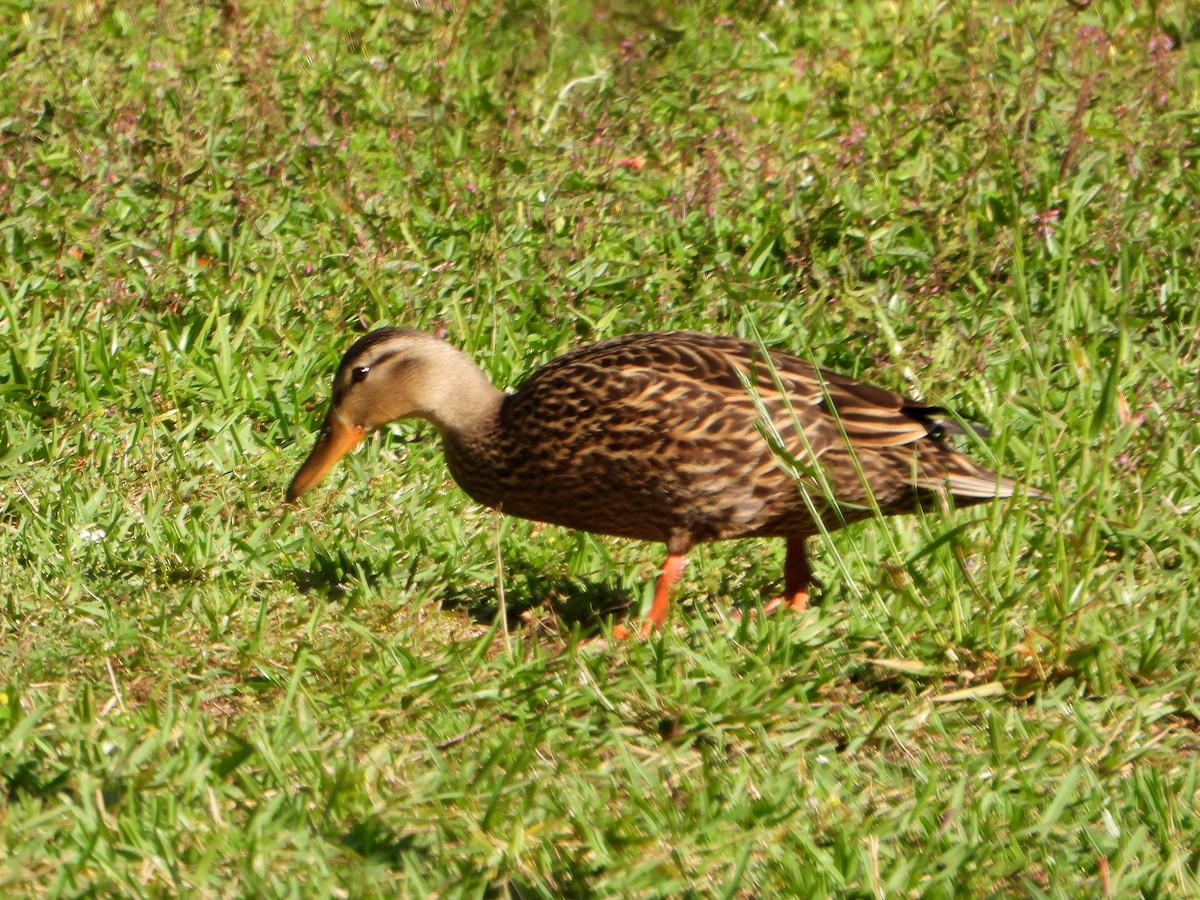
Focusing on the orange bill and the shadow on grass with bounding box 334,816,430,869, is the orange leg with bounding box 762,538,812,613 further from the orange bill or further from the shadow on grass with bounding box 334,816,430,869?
the shadow on grass with bounding box 334,816,430,869

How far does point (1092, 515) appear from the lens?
4.15m

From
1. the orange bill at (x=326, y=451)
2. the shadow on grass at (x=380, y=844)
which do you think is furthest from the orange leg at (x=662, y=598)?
the shadow on grass at (x=380, y=844)

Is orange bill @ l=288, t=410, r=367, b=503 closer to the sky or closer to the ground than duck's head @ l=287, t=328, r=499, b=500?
closer to the ground

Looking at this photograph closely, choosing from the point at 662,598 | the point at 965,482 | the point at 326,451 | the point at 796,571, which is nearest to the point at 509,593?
the point at 662,598

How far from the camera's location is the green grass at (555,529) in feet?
11.2

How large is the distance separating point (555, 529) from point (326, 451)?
818 mm

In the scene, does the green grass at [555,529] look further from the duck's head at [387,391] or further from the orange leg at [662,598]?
the duck's head at [387,391]

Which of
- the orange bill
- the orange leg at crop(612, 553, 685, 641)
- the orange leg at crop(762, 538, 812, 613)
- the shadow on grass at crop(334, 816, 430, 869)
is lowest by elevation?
the orange leg at crop(762, 538, 812, 613)

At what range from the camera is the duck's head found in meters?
5.19

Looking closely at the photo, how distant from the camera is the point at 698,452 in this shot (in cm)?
471

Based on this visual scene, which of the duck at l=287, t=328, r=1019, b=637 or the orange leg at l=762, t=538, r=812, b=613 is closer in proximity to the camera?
the duck at l=287, t=328, r=1019, b=637

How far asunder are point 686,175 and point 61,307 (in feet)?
8.42

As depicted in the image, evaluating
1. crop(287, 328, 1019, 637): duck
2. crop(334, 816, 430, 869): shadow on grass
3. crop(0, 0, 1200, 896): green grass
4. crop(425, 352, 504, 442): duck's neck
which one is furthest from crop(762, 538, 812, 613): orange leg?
crop(334, 816, 430, 869): shadow on grass

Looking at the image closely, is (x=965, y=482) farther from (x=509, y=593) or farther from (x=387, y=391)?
(x=387, y=391)
